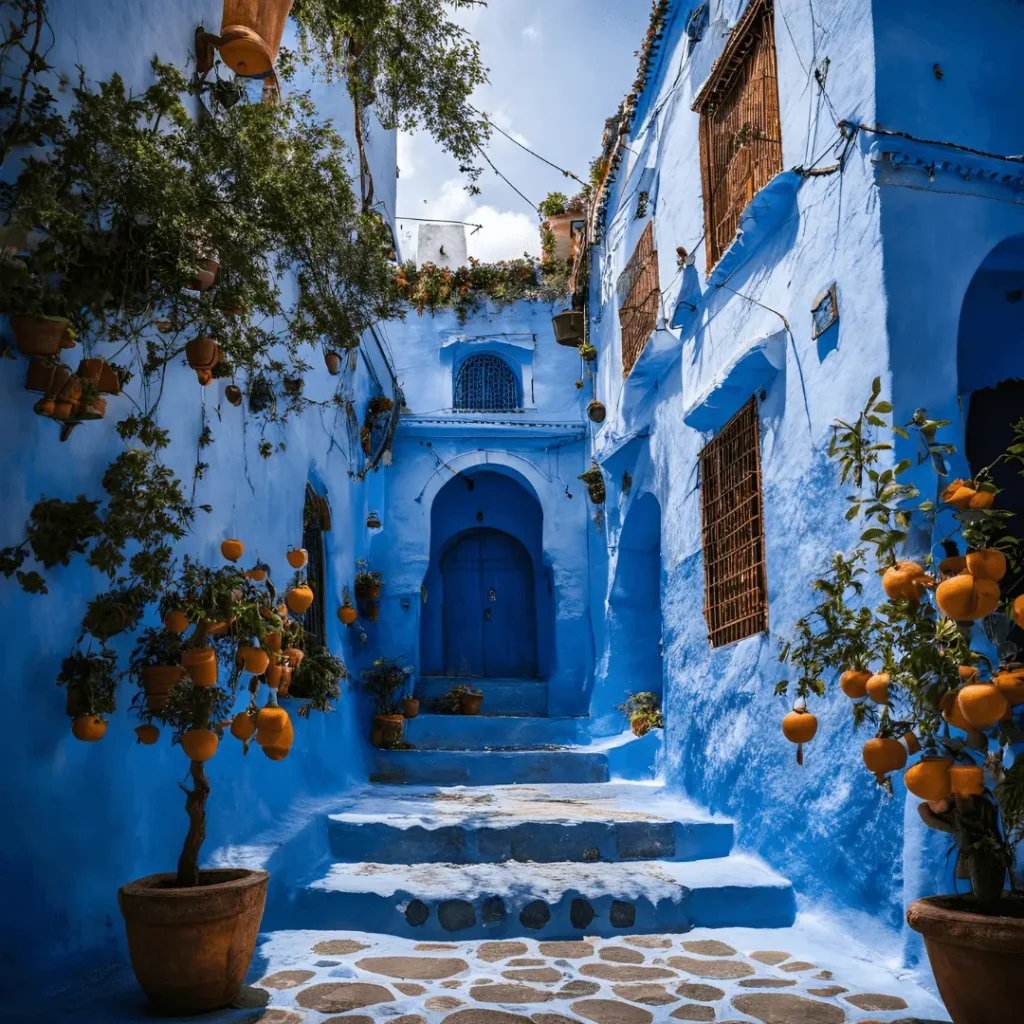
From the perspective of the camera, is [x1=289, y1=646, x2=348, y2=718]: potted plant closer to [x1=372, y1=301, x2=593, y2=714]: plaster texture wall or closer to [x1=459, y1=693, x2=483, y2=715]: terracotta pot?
[x1=459, y1=693, x2=483, y2=715]: terracotta pot

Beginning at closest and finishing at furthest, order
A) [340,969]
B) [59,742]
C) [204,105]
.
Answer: [59,742], [340,969], [204,105]

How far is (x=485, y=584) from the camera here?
562 inches

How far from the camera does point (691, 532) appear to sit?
24.6ft

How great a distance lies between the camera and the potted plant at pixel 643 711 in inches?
344

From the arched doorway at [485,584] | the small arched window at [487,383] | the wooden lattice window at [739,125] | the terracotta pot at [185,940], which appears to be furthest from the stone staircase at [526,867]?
the small arched window at [487,383]

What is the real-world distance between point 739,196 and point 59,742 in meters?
5.23

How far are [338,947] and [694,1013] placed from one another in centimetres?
182

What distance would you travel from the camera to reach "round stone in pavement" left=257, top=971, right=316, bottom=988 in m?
3.99

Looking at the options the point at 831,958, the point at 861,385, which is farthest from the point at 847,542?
the point at 831,958

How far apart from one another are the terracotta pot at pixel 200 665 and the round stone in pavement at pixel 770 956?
281cm

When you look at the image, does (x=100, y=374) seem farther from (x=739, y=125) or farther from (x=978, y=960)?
(x=739, y=125)

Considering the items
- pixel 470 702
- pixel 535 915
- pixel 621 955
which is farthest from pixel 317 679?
pixel 470 702

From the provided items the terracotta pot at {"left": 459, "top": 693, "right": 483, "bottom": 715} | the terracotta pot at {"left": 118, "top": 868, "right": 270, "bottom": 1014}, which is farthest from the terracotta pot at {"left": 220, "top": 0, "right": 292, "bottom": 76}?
the terracotta pot at {"left": 459, "top": 693, "right": 483, "bottom": 715}

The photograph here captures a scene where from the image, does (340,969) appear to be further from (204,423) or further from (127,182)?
(127,182)
